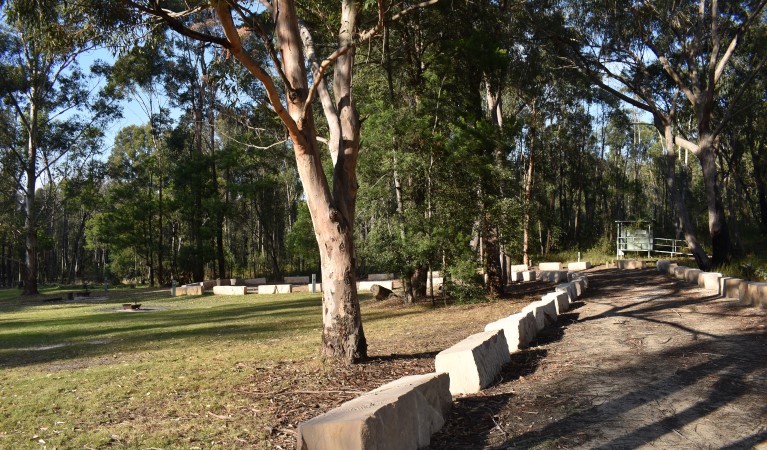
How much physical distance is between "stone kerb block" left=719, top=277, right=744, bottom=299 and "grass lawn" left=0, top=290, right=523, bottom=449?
4.29 meters

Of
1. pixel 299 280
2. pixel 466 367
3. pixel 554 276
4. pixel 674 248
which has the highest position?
pixel 674 248

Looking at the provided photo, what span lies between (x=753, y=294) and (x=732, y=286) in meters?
1.61

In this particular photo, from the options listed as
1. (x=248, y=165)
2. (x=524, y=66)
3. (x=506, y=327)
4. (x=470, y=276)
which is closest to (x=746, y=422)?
(x=506, y=327)

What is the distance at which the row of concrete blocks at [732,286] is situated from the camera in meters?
11.1

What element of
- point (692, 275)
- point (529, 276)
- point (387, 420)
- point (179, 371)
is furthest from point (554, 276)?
point (387, 420)

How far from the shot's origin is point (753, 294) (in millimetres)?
11469

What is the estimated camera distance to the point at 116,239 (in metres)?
44.4

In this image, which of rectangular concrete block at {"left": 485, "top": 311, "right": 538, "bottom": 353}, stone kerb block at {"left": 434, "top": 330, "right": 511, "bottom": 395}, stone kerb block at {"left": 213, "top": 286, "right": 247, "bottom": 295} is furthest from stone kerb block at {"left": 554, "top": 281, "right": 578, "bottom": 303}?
stone kerb block at {"left": 213, "top": 286, "right": 247, "bottom": 295}

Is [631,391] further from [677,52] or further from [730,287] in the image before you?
[677,52]

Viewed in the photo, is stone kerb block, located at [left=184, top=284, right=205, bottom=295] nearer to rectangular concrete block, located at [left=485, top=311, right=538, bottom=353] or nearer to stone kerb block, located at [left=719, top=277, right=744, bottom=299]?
stone kerb block, located at [left=719, top=277, right=744, bottom=299]

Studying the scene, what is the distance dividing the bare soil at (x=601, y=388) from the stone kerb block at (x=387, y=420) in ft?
0.70

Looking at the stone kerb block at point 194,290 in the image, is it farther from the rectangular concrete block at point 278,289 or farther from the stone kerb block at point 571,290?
the stone kerb block at point 571,290

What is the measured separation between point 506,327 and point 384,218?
7871 mm

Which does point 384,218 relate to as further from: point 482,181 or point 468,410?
point 468,410
